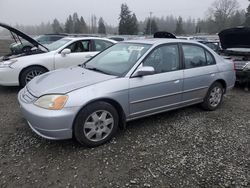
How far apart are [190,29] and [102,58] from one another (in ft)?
252

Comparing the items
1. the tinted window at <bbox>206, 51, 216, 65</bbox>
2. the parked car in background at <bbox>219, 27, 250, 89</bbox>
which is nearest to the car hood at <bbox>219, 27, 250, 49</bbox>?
the parked car in background at <bbox>219, 27, 250, 89</bbox>

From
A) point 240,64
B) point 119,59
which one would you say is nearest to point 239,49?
point 240,64

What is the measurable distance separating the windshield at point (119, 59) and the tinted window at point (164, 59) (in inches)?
6.3

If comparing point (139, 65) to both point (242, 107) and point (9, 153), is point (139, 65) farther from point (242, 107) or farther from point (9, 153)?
point (242, 107)

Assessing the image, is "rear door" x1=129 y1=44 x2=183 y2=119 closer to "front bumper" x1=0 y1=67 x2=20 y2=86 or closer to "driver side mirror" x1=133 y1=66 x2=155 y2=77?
"driver side mirror" x1=133 y1=66 x2=155 y2=77

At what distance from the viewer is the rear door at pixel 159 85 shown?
373cm

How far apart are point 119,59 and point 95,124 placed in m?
1.35

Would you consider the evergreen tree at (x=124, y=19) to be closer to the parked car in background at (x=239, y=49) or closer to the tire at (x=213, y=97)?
the parked car in background at (x=239, y=49)

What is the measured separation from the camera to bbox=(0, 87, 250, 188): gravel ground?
2.81 meters

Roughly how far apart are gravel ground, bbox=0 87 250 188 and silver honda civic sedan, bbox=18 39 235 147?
298 mm

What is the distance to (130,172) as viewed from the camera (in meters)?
2.95

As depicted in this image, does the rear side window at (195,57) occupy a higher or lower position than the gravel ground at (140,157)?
higher

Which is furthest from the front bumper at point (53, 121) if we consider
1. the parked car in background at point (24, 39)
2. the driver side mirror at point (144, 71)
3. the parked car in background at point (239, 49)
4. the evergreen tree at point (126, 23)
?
the evergreen tree at point (126, 23)

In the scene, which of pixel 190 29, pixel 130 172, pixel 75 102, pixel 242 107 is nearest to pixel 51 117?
pixel 75 102
